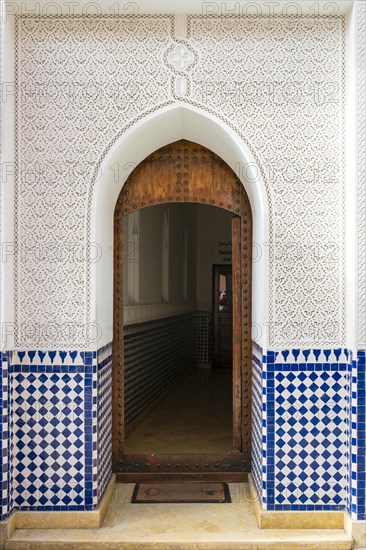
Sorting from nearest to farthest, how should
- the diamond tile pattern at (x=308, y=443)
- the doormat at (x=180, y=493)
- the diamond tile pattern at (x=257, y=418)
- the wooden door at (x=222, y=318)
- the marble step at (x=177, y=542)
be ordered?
the marble step at (x=177, y=542)
the diamond tile pattern at (x=308, y=443)
the diamond tile pattern at (x=257, y=418)
the doormat at (x=180, y=493)
the wooden door at (x=222, y=318)

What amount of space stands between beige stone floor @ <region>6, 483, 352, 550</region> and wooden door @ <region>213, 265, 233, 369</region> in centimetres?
685

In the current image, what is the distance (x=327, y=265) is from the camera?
11.9 feet

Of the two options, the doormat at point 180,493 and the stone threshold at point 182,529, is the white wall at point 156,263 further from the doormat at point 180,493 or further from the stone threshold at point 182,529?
the stone threshold at point 182,529

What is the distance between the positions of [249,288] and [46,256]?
1524 mm

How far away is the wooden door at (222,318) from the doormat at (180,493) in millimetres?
6352

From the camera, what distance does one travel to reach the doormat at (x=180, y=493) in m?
3.95

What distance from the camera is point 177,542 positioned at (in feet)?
11.1

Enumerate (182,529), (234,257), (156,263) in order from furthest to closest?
1. (156,263)
2. (234,257)
3. (182,529)

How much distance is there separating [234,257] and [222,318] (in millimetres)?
6686

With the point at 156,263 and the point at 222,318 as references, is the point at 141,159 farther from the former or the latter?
the point at 222,318

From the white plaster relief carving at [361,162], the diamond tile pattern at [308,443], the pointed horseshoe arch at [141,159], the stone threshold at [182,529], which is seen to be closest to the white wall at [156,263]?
the pointed horseshoe arch at [141,159]

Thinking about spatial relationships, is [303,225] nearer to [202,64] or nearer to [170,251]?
[202,64]

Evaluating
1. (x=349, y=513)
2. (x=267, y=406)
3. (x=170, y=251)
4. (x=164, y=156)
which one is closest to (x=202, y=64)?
(x=164, y=156)

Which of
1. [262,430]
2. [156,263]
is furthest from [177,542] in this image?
[156,263]
